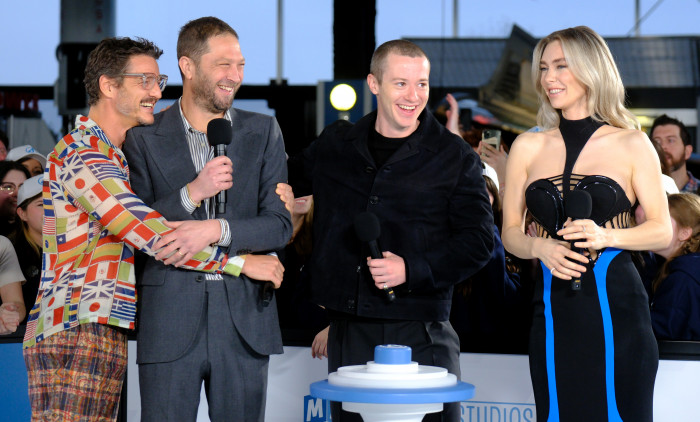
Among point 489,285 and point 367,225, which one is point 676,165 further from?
point 367,225

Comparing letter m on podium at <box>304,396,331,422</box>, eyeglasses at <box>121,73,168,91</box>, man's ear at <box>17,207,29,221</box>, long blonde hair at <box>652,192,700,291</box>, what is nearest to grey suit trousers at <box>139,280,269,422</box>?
eyeglasses at <box>121,73,168,91</box>

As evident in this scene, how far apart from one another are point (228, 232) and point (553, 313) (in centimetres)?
110

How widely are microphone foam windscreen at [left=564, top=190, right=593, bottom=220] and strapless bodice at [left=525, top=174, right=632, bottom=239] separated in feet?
0.47

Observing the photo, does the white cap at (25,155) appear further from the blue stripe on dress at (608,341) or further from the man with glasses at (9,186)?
the blue stripe on dress at (608,341)

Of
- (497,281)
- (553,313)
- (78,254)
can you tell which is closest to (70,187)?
(78,254)

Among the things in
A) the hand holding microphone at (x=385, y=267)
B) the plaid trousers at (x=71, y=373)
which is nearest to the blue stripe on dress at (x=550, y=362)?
the hand holding microphone at (x=385, y=267)

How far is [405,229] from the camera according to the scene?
3.22 m

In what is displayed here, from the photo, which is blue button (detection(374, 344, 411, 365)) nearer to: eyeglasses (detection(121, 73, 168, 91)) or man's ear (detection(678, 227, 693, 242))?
eyeglasses (detection(121, 73, 168, 91))

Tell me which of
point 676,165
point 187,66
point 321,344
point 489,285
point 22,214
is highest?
point 187,66

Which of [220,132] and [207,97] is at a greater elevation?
[207,97]

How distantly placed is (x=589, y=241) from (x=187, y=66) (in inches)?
58.5

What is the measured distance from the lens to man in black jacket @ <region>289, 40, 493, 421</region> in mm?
3191

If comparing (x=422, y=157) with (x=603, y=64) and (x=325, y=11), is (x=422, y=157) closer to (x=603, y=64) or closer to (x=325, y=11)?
(x=603, y=64)

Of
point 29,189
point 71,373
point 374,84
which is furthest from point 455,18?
point 71,373
